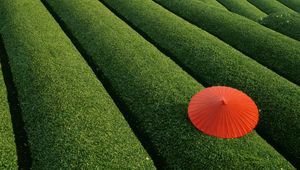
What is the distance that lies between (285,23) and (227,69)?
36.6 ft

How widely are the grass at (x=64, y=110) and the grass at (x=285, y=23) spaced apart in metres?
16.2

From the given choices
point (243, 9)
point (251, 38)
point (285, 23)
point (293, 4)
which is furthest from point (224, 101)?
point (293, 4)

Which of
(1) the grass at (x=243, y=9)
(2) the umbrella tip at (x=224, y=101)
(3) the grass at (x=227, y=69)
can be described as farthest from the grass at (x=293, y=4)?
(2) the umbrella tip at (x=224, y=101)

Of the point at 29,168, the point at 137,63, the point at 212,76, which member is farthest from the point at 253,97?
the point at 29,168

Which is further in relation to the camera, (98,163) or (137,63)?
(137,63)

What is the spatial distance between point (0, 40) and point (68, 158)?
44.2 ft

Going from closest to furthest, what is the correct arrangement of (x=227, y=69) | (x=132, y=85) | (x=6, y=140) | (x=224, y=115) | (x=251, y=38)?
(x=224, y=115) → (x=6, y=140) → (x=132, y=85) → (x=227, y=69) → (x=251, y=38)

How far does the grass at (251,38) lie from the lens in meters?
22.2

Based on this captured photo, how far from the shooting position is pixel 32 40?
22.4 metres

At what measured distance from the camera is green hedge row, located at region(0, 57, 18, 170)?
1374 cm

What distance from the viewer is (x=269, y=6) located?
1773 inches

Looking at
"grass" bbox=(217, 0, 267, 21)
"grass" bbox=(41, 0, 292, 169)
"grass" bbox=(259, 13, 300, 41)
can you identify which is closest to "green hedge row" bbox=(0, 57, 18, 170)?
"grass" bbox=(41, 0, 292, 169)

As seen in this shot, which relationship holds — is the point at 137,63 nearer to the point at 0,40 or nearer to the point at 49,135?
the point at 49,135

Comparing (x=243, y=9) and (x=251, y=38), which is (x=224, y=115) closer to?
(x=251, y=38)
